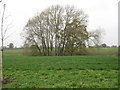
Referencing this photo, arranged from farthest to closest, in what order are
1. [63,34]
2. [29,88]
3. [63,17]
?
[63,17] < [63,34] < [29,88]

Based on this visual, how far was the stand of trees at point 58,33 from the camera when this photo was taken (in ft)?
156

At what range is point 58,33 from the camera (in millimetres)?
49906

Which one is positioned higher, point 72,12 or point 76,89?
point 72,12

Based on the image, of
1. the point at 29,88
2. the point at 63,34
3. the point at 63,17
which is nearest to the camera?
the point at 29,88

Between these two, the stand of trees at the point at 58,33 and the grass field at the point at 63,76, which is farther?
the stand of trees at the point at 58,33

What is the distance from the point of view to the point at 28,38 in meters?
49.5

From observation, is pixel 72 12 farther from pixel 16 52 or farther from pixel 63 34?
pixel 16 52

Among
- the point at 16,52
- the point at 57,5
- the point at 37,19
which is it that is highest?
the point at 57,5

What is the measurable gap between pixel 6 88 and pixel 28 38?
43523mm

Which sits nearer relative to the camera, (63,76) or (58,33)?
(63,76)

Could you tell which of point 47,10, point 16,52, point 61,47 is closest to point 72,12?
point 47,10

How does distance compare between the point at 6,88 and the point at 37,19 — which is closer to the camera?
the point at 6,88

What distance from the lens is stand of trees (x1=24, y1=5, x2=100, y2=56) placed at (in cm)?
4759

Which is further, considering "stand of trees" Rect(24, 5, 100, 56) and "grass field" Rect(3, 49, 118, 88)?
"stand of trees" Rect(24, 5, 100, 56)
